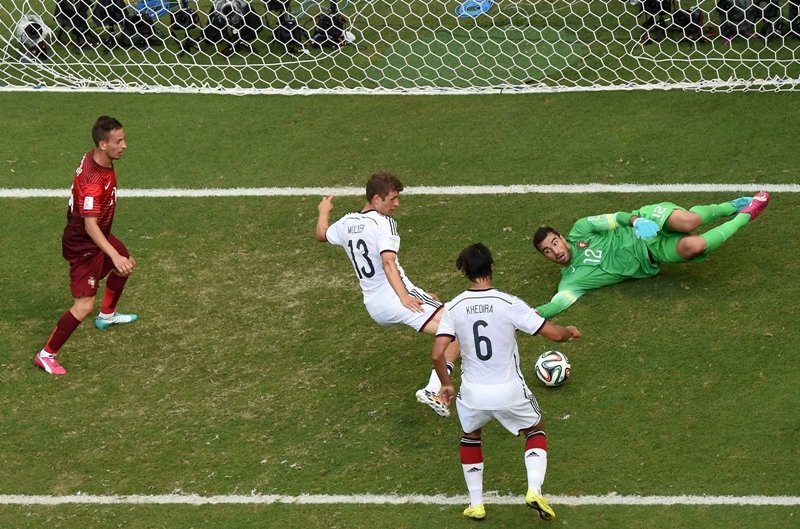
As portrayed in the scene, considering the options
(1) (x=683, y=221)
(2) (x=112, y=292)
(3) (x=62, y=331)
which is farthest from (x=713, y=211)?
(3) (x=62, y=331)

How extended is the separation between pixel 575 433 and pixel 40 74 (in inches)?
343

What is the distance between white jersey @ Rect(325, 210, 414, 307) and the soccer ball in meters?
1.04

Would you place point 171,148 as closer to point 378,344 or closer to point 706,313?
point 378,344

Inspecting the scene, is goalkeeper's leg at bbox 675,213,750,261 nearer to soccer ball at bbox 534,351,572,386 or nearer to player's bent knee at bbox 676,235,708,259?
player's bent knee at bbox 676,235,708,259

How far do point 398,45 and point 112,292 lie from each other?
19.2 feet

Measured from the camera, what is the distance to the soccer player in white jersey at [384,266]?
7695mm

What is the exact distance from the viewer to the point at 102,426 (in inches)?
311

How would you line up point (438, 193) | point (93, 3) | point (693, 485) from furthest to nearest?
1. point (93, 3)
2. point (438, 193)
3. point (693, 485)

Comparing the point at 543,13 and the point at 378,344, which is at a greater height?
the point at 543,13

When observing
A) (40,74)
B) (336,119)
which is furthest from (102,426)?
(40,74)

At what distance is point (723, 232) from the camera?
8969 mm

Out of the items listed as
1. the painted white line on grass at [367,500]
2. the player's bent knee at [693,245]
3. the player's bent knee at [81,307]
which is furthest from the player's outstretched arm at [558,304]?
the player's bent knee at [81,307]

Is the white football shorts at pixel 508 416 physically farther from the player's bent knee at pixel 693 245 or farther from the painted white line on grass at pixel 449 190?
the painted white line on grass at pixel 449 190

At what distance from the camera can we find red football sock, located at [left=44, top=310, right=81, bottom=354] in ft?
27.8
